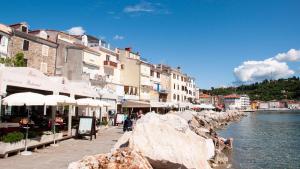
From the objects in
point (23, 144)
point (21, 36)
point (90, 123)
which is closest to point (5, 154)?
point (23, 144)

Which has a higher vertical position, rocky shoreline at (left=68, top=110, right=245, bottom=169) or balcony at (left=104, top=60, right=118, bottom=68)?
balcony at (left=104, top=60, right=118, bottom=68)

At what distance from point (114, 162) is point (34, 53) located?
40.8 metres

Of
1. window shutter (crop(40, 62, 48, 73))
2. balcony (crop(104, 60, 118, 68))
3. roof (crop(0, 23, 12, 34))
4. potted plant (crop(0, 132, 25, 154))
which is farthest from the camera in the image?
balcony (crop(104, 60, 118, 68))

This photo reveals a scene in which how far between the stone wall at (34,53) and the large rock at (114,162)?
37.6 meters

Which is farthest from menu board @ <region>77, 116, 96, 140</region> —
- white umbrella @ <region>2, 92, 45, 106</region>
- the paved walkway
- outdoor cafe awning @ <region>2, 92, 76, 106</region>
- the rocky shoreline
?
the rocky shoreline

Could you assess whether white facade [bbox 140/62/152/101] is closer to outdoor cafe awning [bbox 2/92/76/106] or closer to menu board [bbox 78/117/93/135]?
menu board [bbox 78/117/93/135]

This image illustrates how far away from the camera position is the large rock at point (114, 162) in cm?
871

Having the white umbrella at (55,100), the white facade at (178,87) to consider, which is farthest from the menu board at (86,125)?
the white facade at (178,87)

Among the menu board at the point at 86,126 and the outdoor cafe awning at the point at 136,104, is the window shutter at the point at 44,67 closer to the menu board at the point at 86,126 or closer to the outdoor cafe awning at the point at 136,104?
the outdoor cafe awning at the point at 136,104

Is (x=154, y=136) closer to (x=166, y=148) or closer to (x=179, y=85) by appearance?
(x=166, y=148)

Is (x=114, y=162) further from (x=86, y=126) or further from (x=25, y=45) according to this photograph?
(x=25, y=45)

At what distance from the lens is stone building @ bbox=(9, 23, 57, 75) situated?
43.2 meters

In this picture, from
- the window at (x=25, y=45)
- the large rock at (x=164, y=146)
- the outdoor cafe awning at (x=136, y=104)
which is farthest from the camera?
the outdoor cafe awning at (x=136, y=104)

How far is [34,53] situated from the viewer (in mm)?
46094
